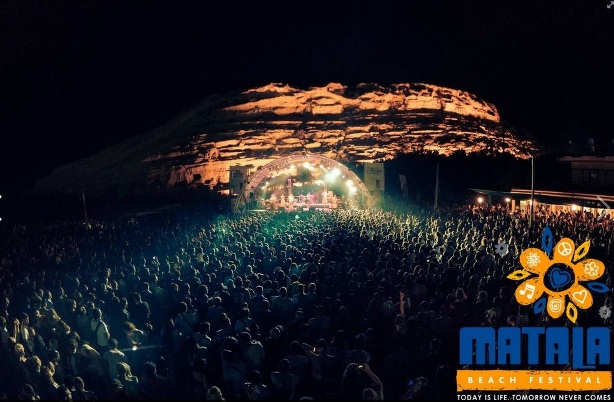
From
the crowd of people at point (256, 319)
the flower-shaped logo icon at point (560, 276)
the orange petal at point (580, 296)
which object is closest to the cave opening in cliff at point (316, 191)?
the crowd of people at point (256, 319)

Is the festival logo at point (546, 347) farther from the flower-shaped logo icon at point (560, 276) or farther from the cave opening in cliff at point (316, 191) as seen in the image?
the cave opening in cliff at point (316, 191)

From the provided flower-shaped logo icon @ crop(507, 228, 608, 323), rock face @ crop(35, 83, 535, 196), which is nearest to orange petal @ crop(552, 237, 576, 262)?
flower-shaped logo icon @ crop(507, 228, 608, 323)

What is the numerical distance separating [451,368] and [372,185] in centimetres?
3731

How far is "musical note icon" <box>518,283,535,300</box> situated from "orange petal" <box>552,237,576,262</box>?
20.9 inches

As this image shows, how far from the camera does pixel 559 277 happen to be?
694cm

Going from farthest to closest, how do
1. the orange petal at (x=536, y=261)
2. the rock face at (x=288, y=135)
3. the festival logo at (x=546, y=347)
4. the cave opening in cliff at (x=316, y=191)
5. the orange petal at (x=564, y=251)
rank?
1. the rock face at (x=288, y=135)
2. the cave opening in cliff at (x=316, y=191)
3. the orange petal at (x=536, y=261)
4. the orange petal at (x=564, y=251)
5. the festival logo at (x=546, y=347)

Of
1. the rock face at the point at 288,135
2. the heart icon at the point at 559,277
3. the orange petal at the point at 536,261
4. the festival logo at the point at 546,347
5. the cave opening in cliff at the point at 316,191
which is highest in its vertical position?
the rock face at the point at 288,135

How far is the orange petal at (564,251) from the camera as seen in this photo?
268 inches

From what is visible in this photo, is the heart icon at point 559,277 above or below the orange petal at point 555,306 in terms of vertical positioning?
above

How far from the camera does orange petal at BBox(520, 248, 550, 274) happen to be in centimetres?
693

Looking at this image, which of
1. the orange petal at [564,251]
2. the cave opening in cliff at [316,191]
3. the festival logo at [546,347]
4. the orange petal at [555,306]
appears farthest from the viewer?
the cave opening in cliff at [316,191]

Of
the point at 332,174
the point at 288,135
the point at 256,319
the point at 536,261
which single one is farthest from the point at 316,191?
the point at 536,261

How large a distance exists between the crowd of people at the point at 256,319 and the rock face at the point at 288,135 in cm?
3923

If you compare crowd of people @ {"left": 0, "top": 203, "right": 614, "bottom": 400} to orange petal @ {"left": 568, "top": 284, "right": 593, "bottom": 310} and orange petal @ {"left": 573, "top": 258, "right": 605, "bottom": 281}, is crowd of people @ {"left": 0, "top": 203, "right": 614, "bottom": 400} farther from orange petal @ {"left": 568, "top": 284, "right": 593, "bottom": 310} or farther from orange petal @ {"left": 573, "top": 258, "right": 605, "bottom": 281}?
orange petal @ {"left": 573, "top": 258, "right": 605, "bottom": 281}
